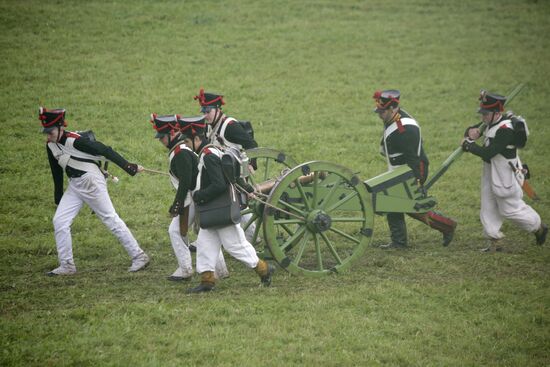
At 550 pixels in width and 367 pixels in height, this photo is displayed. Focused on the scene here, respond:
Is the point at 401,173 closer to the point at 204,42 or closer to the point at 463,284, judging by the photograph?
the point at 463,284

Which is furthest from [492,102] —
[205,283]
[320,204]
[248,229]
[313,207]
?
[205,283]

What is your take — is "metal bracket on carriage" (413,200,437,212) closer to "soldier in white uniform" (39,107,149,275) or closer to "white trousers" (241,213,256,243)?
"white trousers" (241,213,256,243)

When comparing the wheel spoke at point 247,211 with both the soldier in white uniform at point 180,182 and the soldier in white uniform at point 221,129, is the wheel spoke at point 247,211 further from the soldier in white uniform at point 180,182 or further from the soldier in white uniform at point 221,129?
the soldier in white uniform at point 221,129

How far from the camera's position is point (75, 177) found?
8508 mm

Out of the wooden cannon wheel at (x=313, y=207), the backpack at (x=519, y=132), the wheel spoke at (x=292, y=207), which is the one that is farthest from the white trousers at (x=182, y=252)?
the backpack at (x=519, y=132)

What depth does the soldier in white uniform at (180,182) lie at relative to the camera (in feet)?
25.8

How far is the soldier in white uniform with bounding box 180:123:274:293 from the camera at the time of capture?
297 inches

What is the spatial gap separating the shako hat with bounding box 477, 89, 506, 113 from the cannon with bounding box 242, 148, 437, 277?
1301 mm

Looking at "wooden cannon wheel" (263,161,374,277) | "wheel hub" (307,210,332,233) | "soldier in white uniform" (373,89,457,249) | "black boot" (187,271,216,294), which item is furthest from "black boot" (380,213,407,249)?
"black boot" (187,271,216,294)

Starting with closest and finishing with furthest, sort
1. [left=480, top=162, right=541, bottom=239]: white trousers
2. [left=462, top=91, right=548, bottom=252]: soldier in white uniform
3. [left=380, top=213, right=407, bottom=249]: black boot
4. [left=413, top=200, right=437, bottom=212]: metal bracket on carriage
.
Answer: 1. [left=413, top=200, right=437, bottom=212]: metal bracket on carriage
2. [left=462, top=91, right=548, bottom=252]: soldier in white uniform
3. [left=480, top=162, right=541, bottom=239]: white trousers
4. [left=380, top=213, right=407, bottom=249]: black boot

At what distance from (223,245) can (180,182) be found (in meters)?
0.82

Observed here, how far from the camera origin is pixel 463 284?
8.03 meters

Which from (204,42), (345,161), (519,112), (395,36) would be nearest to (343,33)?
(395,36)

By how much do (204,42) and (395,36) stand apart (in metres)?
5.12
